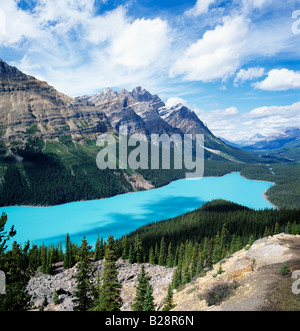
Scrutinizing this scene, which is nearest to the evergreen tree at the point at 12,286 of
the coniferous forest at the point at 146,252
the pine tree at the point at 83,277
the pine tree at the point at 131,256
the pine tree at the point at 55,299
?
the coniferous forest at the point at 146,252

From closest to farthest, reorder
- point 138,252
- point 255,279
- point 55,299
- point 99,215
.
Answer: point 255,279 < point 55,299 < point 138,252 < point 99,215

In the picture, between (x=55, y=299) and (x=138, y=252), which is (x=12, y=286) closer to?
(x=55, y=299)

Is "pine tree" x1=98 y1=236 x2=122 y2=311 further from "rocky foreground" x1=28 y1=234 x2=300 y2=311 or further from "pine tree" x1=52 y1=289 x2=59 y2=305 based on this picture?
"pine tree" x1=52 y1=289 x2=59 y2=305

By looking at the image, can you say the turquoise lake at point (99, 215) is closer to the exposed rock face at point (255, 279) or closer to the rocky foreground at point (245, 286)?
the rocky foreground at point (245, 286)

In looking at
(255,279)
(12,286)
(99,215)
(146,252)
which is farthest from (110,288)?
(99,215)
